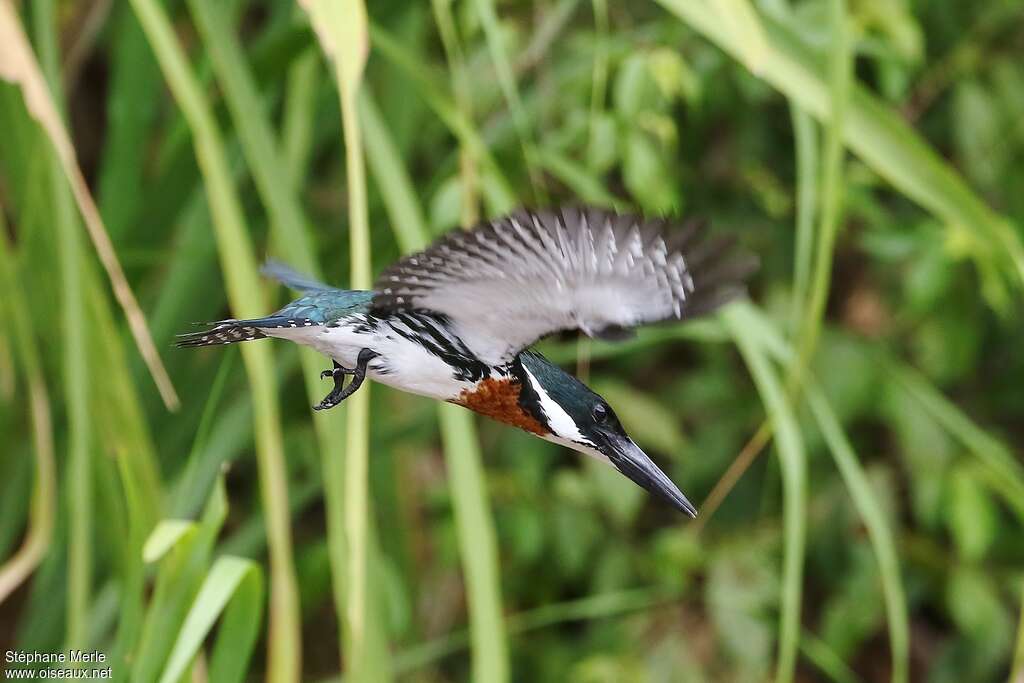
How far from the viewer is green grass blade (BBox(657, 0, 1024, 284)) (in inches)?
28.2

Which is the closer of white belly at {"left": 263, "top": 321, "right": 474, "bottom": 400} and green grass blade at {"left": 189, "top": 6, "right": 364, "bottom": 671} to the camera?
white belly at {"left": 263, "top": 321, "right": 474, "bottom": 400}

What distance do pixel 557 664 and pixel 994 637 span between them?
22.2 inches

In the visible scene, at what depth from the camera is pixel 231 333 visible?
44cm

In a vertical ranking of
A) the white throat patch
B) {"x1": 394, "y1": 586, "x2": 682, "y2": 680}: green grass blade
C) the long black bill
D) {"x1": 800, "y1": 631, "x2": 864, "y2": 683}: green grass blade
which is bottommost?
{"x1": 800, "y1": 631, "x2": 864, "y2": 683}: green grass blade

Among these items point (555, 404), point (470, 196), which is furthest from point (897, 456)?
point (555, 404)

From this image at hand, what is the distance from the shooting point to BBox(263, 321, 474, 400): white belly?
44cm

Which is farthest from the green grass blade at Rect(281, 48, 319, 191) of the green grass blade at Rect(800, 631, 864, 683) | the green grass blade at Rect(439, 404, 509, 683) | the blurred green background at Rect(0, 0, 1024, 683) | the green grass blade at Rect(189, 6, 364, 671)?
the green grass blade at Rect(800, 631, 864, 683)

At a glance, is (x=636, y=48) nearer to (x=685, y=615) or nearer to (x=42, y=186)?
(x=42, y=186)

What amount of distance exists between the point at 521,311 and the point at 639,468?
0.07 metres

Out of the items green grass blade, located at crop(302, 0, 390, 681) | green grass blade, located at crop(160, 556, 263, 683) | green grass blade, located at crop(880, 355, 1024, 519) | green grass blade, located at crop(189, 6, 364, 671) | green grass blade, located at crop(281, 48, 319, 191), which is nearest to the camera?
green grass blade, located at crop(302, 0, 390, 681)

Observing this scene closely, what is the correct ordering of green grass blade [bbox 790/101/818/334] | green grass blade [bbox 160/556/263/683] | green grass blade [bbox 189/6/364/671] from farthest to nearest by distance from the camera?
green grass blade [bbox 790/101/818/334] < green grass blade [bbox 189/6/364/671] < green grass blade [bbox 160/556/263/683]

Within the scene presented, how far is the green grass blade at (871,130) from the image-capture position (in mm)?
716

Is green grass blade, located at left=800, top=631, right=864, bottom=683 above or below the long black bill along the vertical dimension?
below

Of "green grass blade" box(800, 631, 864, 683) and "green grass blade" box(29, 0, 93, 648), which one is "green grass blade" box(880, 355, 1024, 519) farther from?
"green grass blade" box(29, 0, 93, 648)
